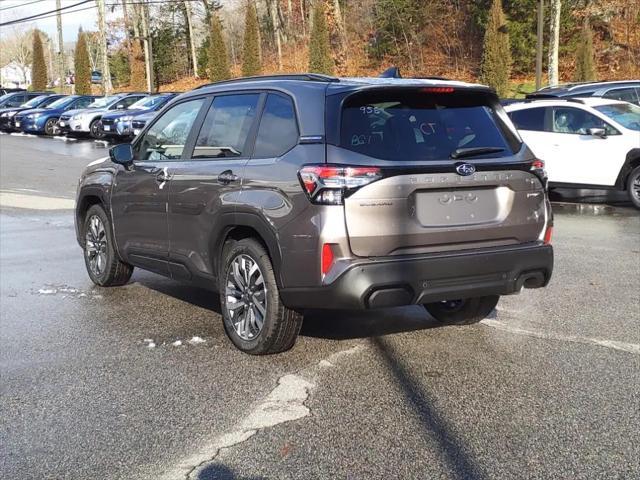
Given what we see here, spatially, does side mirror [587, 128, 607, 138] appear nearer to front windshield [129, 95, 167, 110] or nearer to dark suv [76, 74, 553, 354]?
dark suv [76, 74, 553, 354]

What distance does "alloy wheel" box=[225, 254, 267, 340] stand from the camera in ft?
16.9

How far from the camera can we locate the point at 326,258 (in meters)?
4.53

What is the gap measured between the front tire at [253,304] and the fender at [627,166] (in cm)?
888

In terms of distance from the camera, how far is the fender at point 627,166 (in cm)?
1218

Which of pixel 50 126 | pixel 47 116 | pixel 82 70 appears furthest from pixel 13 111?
pixel 82 70

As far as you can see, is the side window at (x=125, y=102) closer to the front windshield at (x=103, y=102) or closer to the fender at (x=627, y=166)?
the front windshield at (x=103, y=102)

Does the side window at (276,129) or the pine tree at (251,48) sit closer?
the side window at (276,129)

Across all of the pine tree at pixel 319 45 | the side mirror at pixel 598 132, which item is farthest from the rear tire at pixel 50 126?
the side mirror at pixel 598 132

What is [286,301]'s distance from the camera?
487cm

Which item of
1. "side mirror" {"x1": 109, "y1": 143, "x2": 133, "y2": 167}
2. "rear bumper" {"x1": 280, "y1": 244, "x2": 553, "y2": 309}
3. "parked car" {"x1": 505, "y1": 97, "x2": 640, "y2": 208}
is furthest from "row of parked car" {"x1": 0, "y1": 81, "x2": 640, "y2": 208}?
"rear bumper" {"x1": 280, "y1": 244, "x2": 553, "y2": 309}

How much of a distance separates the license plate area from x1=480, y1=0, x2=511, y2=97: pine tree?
31.7 metres

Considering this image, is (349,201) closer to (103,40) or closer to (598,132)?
(598,132)

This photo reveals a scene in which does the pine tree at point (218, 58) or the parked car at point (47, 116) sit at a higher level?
the pine tree at point (218, 58)

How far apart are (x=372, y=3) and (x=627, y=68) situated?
57.4ft
